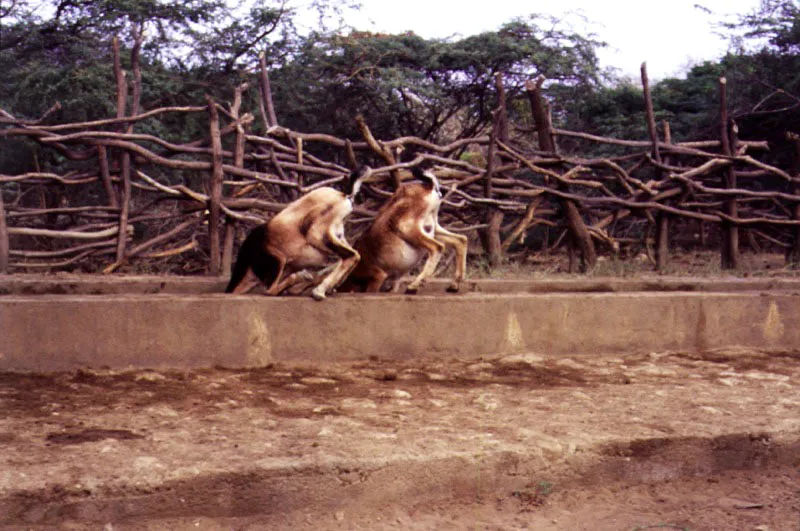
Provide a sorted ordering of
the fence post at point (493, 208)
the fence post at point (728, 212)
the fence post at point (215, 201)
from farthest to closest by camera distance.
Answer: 1. the fence post at point (728, 212)
2. the fence post at point (493, 208)
3. the fence post at point (215, 201)

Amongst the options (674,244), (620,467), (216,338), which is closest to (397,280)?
(216,338)

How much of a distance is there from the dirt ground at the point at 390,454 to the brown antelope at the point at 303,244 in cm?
108

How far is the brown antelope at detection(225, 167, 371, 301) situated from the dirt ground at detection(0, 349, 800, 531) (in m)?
1.08

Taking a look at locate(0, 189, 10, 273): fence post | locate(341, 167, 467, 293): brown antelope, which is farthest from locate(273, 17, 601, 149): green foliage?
locate(341, 167, 467, 293): brown antelope

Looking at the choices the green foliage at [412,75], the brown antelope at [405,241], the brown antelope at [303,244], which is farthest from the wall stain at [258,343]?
the green foliage at [412,75]

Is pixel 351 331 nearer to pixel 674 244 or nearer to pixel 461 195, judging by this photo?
pixel 461 195

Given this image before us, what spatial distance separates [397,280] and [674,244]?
6.01m

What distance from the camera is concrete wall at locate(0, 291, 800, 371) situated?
493cm

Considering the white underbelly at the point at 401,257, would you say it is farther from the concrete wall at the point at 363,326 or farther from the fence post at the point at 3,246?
the fence post at the point at 3,246

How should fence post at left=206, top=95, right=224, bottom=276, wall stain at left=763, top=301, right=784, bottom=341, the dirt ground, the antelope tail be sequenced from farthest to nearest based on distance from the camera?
fence post at left=206, top=95, right=224, bottom=276
wall stain at left=763, top=301, right=784, bottom=341
the antelope tail
the dirt ground

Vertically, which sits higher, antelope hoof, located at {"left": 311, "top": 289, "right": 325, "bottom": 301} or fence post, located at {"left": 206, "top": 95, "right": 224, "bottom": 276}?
fence post, located at {"left": 206, "top": 95, "right": 224, "bottom": 276}

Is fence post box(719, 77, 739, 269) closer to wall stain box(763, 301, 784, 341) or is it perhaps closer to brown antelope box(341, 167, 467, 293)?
wall stain box(763, 301, 784, 341)

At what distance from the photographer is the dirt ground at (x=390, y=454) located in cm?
307

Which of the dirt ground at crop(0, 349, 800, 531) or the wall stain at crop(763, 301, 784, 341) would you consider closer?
the dirt ground at crop(0, 349, 800, 531)
